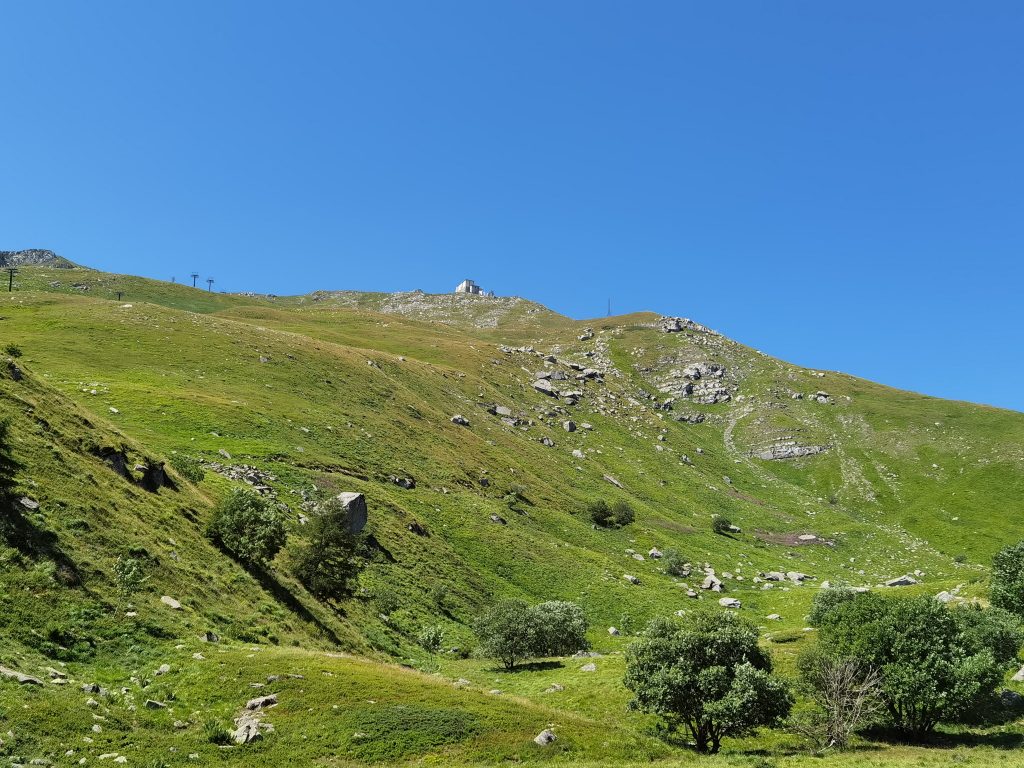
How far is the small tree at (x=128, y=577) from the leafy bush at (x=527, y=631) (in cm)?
2738

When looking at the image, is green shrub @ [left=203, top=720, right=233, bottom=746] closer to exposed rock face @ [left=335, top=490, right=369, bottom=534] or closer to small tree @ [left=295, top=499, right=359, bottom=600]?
small tree @ [left=295, top=499, right=359, bottom=600]

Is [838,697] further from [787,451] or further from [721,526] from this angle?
[787,451]

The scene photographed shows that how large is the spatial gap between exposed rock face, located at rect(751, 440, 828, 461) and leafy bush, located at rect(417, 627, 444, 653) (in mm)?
134742

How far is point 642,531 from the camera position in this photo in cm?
9838

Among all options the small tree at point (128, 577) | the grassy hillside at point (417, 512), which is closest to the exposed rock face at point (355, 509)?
the grassy hillside at point (417, 512)

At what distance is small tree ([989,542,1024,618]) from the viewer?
162 ft

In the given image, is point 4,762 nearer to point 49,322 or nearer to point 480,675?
point 480,675

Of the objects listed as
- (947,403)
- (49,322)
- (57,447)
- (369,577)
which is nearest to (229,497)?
(57,447)

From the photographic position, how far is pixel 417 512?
75375mm

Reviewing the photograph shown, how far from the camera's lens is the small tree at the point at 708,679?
30125mm

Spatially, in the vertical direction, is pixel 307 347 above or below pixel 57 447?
above

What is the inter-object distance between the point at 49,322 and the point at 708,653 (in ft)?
370

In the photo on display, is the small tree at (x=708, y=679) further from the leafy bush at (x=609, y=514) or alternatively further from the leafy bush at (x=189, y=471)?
the leafy bush at (x=609, y=514)

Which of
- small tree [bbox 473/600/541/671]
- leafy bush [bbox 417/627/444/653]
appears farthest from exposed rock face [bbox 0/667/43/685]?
small tree [bbox 473/600/541/671]
